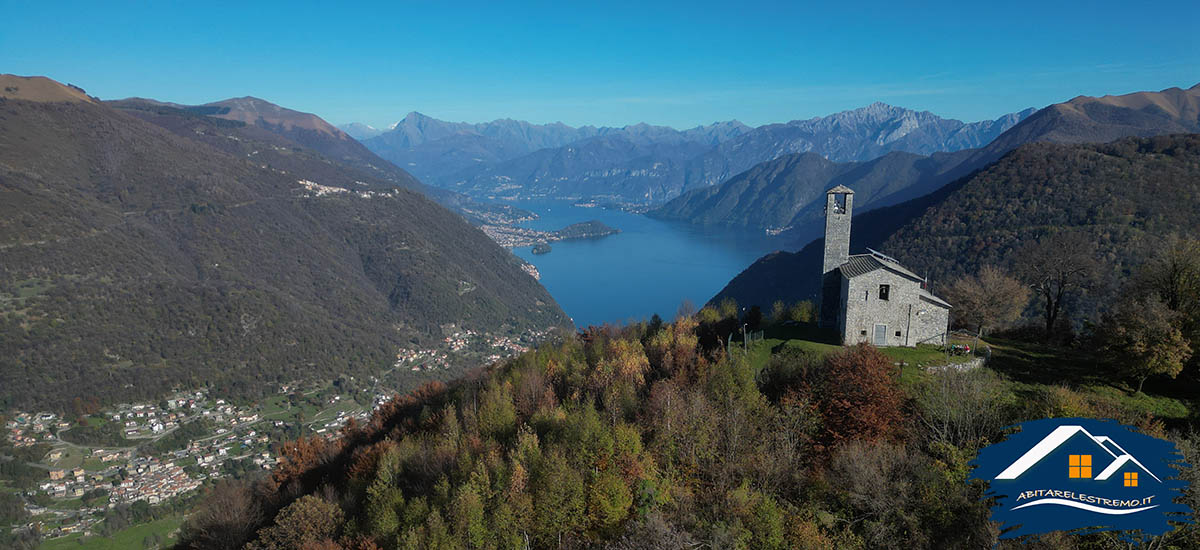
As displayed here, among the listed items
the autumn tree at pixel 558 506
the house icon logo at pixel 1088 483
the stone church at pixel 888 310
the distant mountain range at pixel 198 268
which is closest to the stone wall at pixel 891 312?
the stone church at pixel 888 310

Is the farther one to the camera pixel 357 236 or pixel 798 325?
pixel 357 236

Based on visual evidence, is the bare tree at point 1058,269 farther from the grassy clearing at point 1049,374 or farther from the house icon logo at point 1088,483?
the house icon logo at point 1088,483

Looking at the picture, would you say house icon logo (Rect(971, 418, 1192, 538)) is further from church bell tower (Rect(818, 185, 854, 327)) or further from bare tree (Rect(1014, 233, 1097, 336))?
bare tree (Rect(1014, 233, 1097, 336))

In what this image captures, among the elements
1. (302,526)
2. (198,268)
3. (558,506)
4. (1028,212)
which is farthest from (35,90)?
(1028,212)

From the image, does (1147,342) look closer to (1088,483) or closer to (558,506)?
(1088,483)

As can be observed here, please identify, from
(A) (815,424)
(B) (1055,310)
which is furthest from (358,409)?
(B) (1055,310)

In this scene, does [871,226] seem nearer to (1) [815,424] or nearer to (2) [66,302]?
(1) [815,424]
